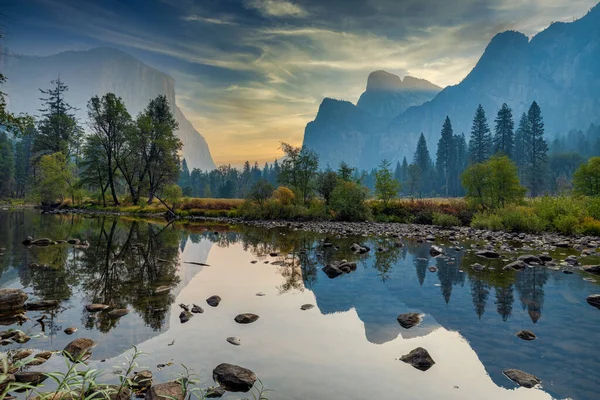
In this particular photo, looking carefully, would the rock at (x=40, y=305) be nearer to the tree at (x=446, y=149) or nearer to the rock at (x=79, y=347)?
the rock at (x=79, y=347)

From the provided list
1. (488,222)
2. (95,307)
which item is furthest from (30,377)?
(488,222)

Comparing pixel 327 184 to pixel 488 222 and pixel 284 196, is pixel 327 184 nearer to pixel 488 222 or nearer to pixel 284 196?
pixel 284 196

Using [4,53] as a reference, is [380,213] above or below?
below

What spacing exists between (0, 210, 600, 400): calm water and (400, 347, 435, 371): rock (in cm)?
17

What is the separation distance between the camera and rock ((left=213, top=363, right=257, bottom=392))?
546cm

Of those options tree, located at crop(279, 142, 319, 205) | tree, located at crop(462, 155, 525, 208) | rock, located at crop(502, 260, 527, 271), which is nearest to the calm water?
rock, located at crop(502, 260, 527, 271)

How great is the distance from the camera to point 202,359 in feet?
21.1

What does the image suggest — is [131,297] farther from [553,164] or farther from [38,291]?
[553,164]

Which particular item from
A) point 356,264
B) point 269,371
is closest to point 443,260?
point 356,264

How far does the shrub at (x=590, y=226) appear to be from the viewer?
2435 centimetres

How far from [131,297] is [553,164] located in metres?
161

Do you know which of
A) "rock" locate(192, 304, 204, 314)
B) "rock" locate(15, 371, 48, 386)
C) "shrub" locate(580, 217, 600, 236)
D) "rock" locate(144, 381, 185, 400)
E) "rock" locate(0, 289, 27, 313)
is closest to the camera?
"rock" locate(144, 381, 185, 400)

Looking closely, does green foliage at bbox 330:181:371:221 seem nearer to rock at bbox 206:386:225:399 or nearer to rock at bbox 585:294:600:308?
rock at bbox 585:294:600:308

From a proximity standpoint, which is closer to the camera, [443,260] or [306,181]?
[443,260]
